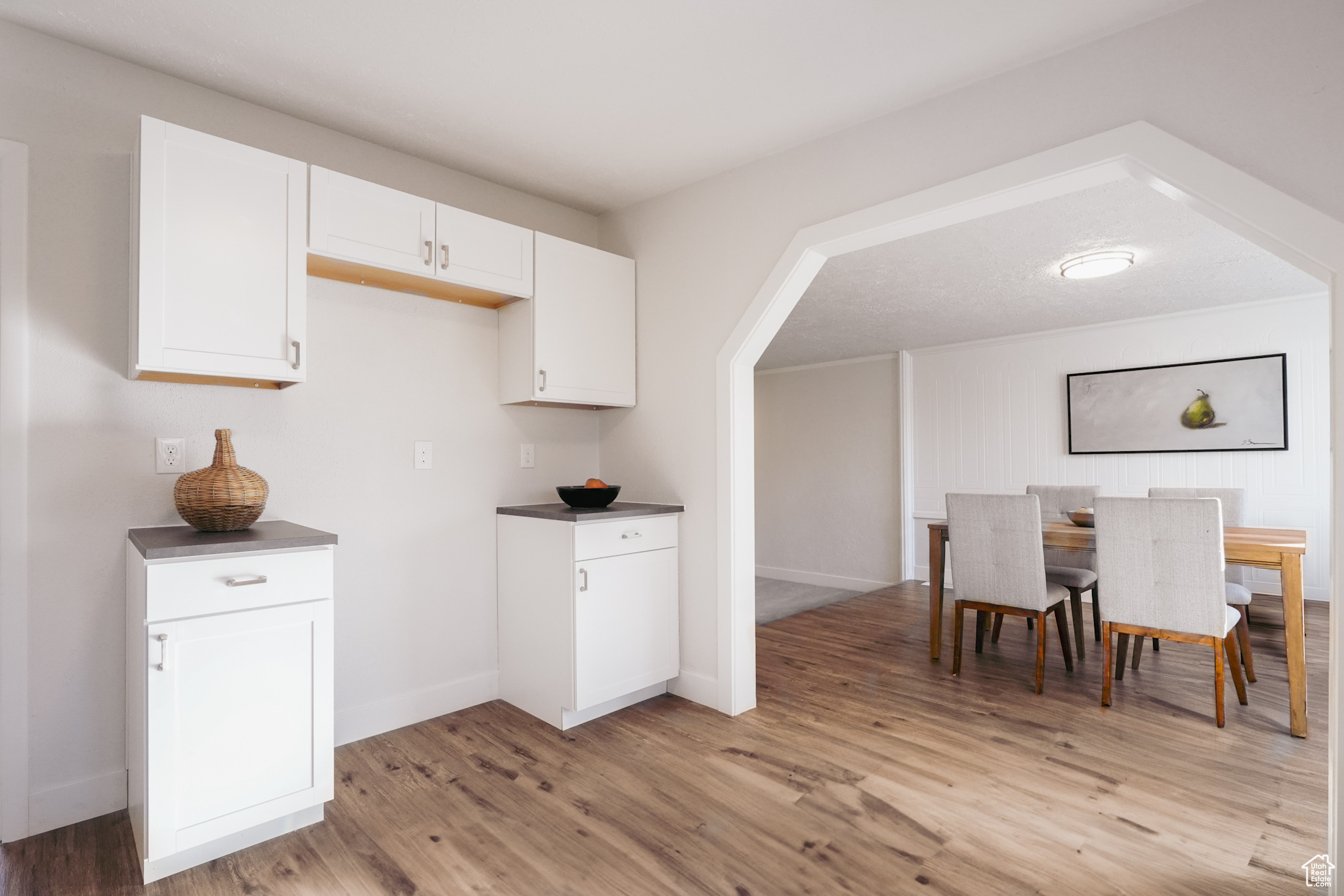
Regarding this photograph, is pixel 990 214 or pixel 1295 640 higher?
pixel 990 214

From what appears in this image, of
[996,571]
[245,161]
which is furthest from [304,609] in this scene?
[996,571]

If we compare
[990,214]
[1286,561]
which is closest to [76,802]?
[990,214]

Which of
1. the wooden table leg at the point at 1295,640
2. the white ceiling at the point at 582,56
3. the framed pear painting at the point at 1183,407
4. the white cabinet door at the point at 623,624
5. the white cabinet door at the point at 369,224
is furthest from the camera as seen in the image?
the framed pear painting at the point at 1183,407

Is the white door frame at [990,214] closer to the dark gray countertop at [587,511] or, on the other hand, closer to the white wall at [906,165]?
the white wall at [906,165]

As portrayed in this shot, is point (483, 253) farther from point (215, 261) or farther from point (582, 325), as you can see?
point (215, 261)

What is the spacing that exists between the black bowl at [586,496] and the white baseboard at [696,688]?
2.84 ft

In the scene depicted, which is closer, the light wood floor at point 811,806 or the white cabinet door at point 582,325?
the light wood floor at point 811,806

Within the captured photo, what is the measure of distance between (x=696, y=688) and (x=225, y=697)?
182 centimetres

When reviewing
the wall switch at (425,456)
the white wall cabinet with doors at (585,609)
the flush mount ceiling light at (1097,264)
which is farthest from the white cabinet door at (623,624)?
the flush mount ceiling light at (1097,264)

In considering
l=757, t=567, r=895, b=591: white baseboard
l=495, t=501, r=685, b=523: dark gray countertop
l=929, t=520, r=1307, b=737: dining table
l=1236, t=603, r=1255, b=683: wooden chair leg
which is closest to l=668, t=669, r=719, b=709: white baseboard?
l=495, t=501, r=685, b=523: dark gray countertop

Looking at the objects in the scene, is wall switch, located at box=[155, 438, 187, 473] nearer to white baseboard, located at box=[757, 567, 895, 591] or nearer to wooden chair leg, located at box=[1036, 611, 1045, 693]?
wooden chair leg, located at box=[1036, 611, 1045, 693]

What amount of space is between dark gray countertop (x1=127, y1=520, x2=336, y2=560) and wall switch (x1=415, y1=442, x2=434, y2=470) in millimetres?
665

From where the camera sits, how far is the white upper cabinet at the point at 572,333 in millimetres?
2898

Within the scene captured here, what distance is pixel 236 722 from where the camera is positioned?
182cm
